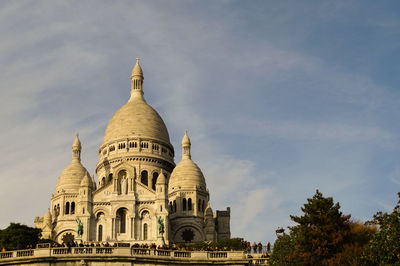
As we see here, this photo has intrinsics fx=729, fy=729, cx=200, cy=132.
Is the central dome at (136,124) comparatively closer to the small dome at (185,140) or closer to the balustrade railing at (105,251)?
the small dome at (185,140)

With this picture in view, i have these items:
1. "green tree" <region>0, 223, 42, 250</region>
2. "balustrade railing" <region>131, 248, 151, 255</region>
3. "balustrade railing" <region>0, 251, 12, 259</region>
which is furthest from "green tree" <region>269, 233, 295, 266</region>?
"green tree" <region>0, 223, 42, 250</region>

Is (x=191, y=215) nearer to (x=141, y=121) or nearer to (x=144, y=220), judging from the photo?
(x=144, y=220)

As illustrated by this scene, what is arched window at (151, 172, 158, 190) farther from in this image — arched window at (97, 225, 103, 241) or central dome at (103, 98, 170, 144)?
arched window at (97, 225, 103, 241)

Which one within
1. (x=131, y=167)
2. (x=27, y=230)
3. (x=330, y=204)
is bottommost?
(x=330, y=204)

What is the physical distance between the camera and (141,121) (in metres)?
134

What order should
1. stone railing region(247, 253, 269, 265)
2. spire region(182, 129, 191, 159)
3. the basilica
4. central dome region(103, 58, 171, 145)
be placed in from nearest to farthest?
stone railing region(247, 253, 269, 265)
the basilica
central dome region(103, 58, 171, 145)
spire region(182, 129, 191, 159)

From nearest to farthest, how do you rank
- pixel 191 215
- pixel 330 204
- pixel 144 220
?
1. pixel 330 204
2. pixel 144 220
3. pixel 191 215

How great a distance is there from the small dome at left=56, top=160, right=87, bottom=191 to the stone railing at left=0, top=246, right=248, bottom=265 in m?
77.2

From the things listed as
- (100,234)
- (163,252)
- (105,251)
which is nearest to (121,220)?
(100,234)

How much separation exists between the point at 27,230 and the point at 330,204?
2062 inches

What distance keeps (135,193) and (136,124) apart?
Answer: 21820 mm

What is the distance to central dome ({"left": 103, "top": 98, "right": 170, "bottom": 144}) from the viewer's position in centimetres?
13238

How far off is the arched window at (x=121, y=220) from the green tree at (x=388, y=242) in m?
73.3

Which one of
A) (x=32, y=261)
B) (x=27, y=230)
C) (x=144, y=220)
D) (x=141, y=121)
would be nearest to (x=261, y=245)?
(x=32, y=261)
